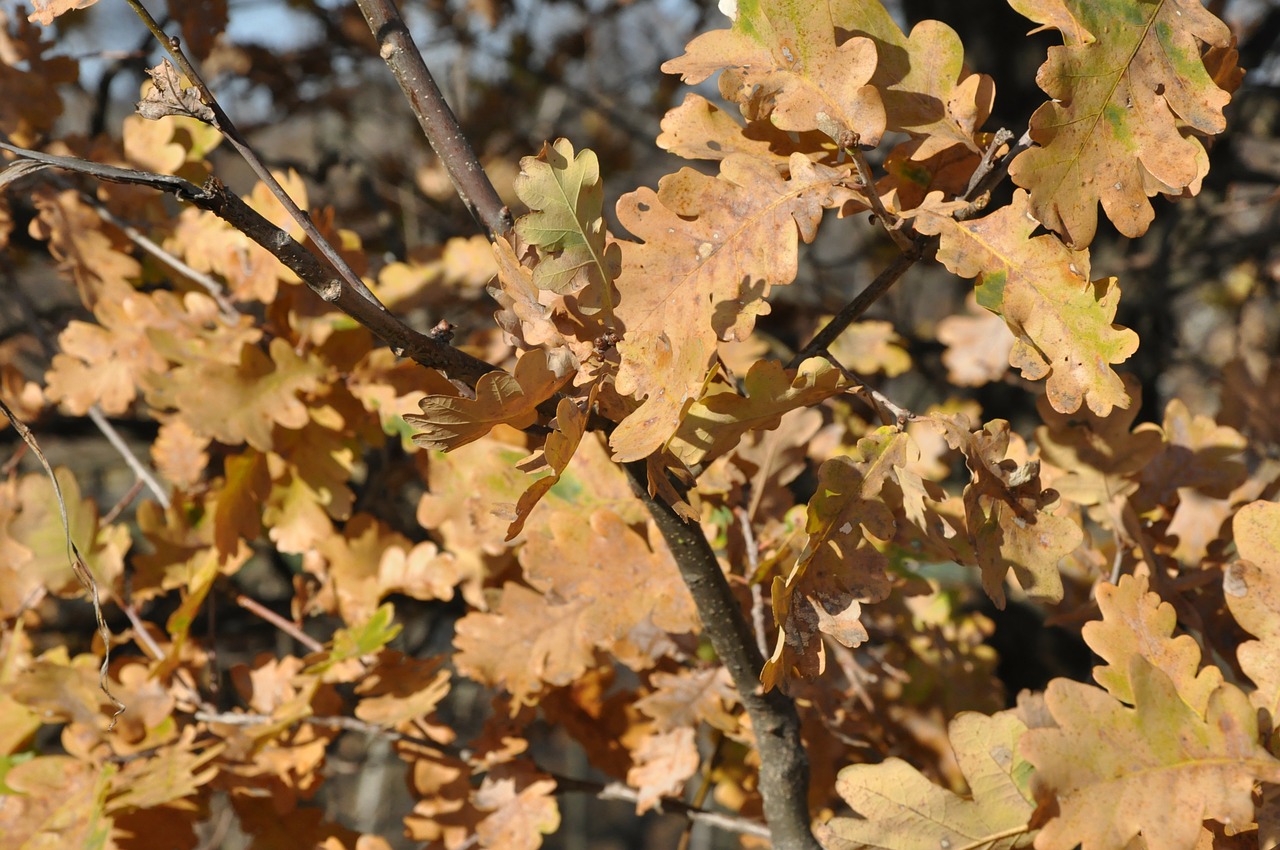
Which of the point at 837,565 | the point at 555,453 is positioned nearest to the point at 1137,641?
the point at 837,565

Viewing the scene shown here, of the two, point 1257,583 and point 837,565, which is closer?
point 837,565

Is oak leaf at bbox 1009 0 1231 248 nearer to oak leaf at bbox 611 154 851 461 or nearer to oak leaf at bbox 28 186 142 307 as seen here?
oak leaf at bbox 611 154 851 461

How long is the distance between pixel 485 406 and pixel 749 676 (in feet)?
1.43

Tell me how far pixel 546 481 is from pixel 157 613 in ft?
6.28

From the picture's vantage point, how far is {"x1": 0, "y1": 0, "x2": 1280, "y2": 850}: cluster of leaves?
2.45ft

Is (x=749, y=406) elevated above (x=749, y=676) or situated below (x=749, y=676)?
above

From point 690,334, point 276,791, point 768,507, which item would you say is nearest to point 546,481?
point 690,334

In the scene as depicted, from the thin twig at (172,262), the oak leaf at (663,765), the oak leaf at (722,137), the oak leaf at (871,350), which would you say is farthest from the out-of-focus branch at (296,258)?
the oak leaf at (871,350)

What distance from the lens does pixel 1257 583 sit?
874mm

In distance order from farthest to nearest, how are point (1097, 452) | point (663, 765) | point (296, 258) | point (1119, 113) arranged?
point (663, 765), point (1097, 452), point (1119, 113), point (296, 258)

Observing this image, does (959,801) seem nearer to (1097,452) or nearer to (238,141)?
(1097,452)

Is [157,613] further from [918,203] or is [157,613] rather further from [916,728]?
[918,203]

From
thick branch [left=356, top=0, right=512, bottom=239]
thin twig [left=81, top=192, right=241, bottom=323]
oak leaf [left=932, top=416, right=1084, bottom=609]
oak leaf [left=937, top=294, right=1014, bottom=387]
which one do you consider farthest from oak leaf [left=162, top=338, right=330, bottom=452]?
oak leaf [left=937, top=294, right=1014, bottom=387]

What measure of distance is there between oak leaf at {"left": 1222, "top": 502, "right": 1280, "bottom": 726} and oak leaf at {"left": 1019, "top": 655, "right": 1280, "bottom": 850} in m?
0.10
